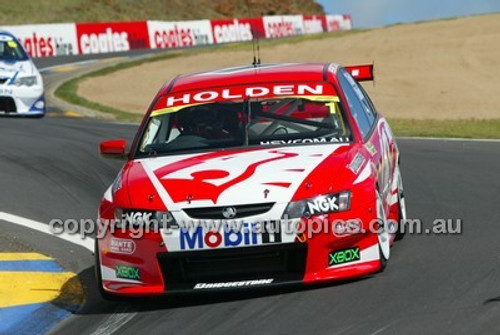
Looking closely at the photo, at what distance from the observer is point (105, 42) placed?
1756 inches

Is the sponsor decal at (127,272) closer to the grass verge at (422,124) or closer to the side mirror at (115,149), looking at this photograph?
the side mirror at (115,149)

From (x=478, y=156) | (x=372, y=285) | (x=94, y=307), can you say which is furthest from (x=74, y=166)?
(x=372, y=285)

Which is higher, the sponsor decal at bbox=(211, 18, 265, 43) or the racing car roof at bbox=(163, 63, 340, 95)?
the racing car roof at bbox=(163, 63, 340, 95)

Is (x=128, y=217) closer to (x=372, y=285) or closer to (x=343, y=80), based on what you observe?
(x=372, y=285)

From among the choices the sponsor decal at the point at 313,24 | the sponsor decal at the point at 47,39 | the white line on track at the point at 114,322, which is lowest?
the sponsor decal at the point at 313,24

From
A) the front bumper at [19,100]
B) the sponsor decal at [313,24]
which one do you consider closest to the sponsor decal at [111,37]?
the sponsor decal at [313,24]

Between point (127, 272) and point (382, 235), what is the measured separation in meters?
1.52

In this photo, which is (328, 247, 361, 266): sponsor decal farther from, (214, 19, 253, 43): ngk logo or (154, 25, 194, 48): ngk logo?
(214, 19, 253, 43): ngk logo

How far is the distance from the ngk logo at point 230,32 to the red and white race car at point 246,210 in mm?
45965

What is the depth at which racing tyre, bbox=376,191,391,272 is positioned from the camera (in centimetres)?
671

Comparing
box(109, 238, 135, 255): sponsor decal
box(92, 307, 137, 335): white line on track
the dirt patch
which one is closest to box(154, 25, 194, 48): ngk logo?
the dirt patch

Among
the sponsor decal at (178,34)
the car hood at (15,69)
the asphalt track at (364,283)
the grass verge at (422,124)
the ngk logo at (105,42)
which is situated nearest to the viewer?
the asphalt track at (364,283)

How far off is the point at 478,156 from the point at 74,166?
436cm

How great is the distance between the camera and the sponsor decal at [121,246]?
6602 millimetres
